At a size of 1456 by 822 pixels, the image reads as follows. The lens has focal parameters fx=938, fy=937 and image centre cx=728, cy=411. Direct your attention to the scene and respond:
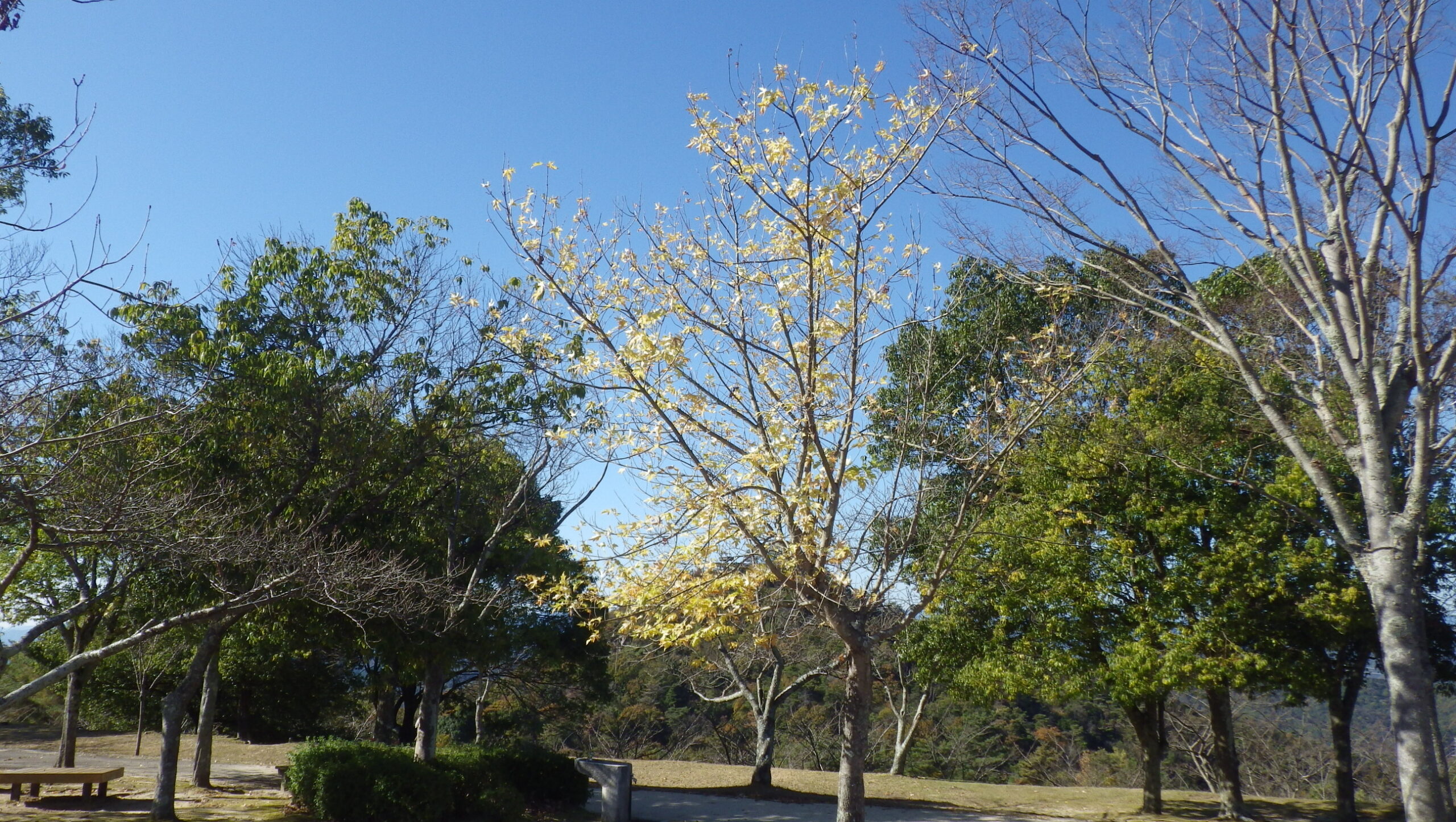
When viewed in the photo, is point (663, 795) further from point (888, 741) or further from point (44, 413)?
point (888, 741)

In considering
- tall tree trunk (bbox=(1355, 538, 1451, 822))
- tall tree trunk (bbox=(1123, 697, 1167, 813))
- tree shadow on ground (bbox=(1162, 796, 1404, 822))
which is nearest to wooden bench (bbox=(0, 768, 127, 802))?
tall tree trunk (bbox=(1355, 538, 1451, 822))

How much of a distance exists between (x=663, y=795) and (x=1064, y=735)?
21632 mm

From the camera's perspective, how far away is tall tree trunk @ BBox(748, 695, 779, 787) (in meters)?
18.0

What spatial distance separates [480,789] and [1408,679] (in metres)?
11.3

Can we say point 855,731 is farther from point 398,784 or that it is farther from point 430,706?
point 430,706

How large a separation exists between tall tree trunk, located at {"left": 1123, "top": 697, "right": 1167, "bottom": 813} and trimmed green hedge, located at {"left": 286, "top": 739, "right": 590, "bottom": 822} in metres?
10.1

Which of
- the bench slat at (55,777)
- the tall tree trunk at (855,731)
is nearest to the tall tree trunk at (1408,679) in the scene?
the tall tree trunk at (855,731)

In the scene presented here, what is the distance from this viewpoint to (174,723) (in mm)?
11852

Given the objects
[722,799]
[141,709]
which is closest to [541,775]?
[722,799]

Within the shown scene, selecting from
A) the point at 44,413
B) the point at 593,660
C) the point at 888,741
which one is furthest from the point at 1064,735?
the point at 44,413

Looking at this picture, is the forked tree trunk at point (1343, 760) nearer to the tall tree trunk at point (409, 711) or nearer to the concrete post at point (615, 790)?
the concrete post at point (615, 790)

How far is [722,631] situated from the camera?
6926mm

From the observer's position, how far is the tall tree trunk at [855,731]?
7969mm

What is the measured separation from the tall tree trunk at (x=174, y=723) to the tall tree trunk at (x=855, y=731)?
8.42 metres
